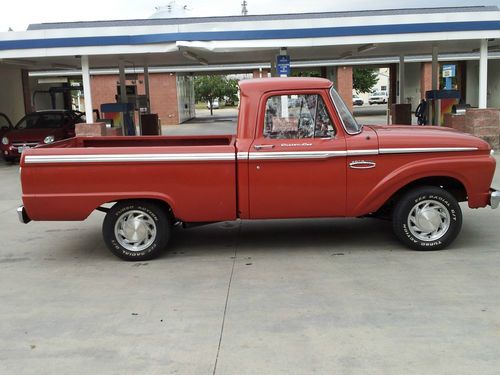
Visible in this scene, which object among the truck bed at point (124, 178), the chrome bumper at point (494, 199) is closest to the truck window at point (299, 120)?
the truck bed at point (124, 178)

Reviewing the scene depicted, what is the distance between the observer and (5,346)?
4.15 metres

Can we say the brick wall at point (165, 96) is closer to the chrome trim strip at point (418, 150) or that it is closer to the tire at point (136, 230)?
the tire at point (136, 230)

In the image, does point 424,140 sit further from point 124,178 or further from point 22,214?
point 22,214

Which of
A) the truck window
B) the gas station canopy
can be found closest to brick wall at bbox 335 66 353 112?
the gas station canopy

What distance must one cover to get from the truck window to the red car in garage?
418 inches

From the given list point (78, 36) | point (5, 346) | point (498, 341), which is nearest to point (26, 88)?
point (78, 36)

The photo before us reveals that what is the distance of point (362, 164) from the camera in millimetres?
5969

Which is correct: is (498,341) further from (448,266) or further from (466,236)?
(466,236)

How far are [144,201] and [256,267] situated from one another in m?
1.46

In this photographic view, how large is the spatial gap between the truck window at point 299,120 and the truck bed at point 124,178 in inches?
21.5

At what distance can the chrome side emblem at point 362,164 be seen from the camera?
5.96 metres

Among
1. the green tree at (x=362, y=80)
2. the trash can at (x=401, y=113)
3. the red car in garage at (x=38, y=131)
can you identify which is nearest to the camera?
the red car in garage at (x=38, y=131)

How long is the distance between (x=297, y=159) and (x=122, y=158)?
1.89 metres

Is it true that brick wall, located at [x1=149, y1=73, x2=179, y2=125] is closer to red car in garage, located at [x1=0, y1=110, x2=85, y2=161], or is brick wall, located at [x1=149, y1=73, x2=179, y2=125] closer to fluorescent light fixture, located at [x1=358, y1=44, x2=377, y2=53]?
red car in garage, located at [x1=0, y1=110, x2=85, y2=161]
